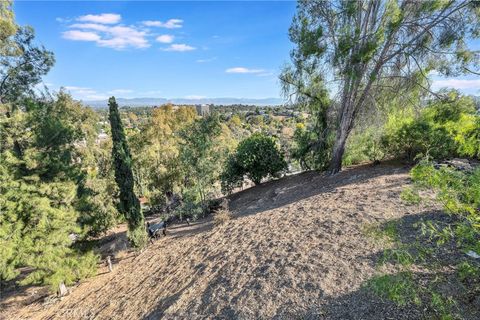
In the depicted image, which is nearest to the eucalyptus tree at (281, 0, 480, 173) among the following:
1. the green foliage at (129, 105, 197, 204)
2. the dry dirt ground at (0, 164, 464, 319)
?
the dry dirt ground at (0, 164, 464, 319)

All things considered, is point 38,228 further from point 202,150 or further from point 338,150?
point 338,150

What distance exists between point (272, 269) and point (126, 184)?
→ 299 inches

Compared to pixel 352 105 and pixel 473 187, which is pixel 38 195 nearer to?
pixel 473 187

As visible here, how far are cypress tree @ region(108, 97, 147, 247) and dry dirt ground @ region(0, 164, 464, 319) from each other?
825 millimetres

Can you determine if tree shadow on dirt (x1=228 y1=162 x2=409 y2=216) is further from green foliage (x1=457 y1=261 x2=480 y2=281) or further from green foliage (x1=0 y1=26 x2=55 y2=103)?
green foliage (x1=0 y1=26 x2=55 y2=103)

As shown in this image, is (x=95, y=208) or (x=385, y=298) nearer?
(x=385, y=298)

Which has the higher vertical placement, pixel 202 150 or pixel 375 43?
pixel 375 43

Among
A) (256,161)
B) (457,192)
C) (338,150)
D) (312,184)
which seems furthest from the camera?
(256,161)

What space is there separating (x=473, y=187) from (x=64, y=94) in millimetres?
20924

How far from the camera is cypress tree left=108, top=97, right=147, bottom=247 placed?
1016cm

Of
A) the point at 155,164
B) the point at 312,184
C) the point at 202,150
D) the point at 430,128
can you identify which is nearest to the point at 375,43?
the point at 430,128

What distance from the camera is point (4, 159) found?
25.1 ft

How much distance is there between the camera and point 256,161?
45.7 feet

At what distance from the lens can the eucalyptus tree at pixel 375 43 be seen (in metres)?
7.71
